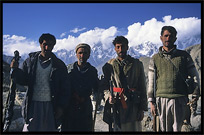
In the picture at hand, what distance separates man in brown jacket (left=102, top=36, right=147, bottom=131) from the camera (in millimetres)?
4387

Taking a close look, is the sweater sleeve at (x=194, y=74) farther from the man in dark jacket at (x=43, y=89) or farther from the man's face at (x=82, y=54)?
the man in dark jacket at (x=43, y=89)

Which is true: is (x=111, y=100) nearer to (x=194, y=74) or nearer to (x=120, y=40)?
(x=120, y=40)

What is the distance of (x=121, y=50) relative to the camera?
4.50 metres

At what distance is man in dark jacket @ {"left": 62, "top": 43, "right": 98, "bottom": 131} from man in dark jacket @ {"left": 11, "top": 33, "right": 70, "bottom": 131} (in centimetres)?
19

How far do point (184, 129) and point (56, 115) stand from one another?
4438mm

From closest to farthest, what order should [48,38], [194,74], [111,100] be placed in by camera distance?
[194,74] < [111,100] < [48,38]

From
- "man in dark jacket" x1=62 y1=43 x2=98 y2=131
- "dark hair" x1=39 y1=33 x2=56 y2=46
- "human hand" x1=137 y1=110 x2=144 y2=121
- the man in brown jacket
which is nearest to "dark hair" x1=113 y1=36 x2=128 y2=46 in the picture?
the man in brown jacket

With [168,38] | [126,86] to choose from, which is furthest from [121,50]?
[168,38]

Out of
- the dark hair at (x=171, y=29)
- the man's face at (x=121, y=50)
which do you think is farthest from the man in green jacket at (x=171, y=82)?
the man's face at (x=121, y=50)

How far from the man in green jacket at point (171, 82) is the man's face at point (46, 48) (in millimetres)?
2251

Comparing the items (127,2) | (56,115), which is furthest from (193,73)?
(56,115)

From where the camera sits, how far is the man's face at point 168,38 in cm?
445

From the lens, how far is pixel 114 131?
4508 millimetres

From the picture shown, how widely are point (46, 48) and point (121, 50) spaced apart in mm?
1578
